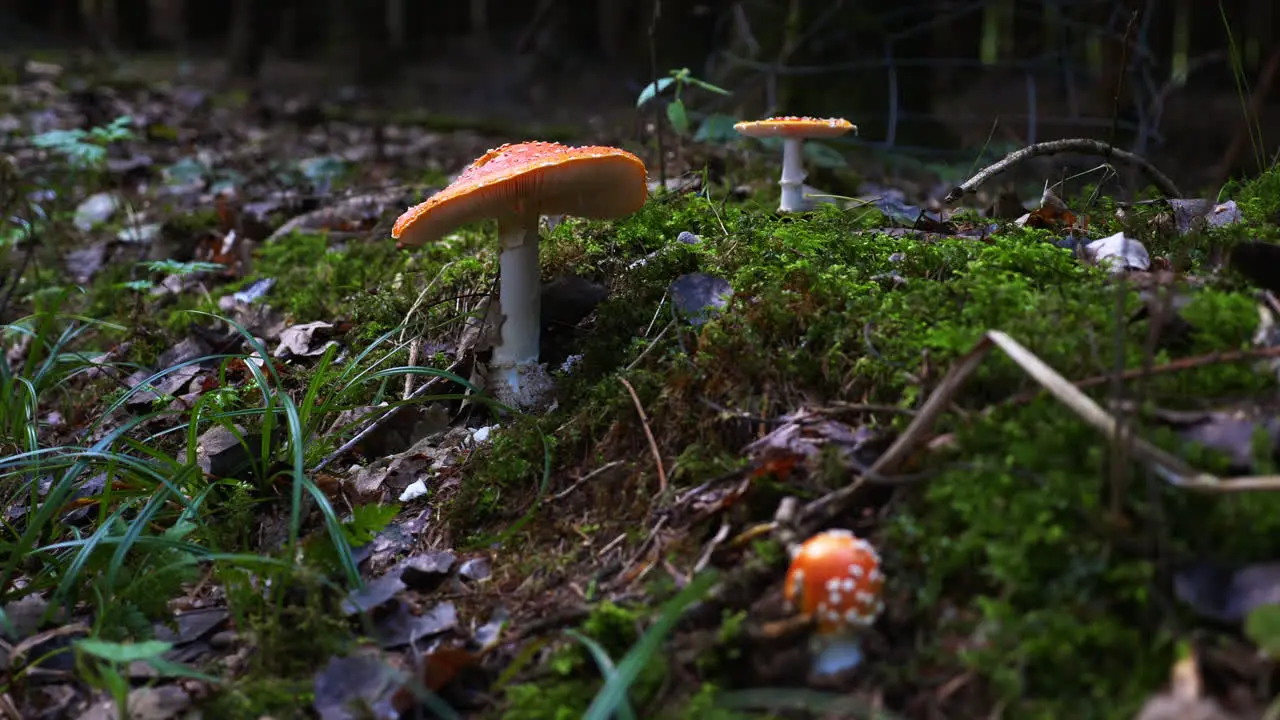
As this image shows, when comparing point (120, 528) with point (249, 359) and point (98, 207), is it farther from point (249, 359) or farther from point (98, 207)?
point (98, 207)

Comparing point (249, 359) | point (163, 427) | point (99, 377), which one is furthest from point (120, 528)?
point (99, 377)

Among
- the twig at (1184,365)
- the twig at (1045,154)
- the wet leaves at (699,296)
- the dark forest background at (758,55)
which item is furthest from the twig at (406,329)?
the twig at (1184,365)

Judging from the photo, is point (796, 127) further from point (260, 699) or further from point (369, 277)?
point (260, 699)

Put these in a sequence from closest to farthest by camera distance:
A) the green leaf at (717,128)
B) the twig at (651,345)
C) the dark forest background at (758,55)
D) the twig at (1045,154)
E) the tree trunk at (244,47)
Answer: the twig at (651,345), the twig at (1045,154), the green leaf at (717,128), the dark forest background at (758,55), the tree trunk at (244,47)

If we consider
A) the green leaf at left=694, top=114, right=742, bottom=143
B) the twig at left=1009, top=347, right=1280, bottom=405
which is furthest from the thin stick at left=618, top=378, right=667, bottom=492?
the green leaf at left=694, top=114, right=742, bottom=143

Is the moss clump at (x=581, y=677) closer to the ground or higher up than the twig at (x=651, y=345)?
closer to the ground

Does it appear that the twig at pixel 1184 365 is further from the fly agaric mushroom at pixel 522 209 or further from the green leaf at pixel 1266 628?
the fly agaric mushroom at pixel 522 209
